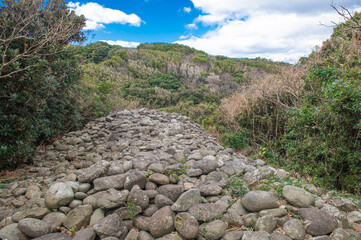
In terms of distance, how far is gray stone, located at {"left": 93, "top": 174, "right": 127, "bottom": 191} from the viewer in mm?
2971

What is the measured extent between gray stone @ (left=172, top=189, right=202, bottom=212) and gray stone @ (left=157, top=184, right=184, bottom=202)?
0.17 metres

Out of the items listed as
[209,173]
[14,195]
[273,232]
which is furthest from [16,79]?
[273,232]

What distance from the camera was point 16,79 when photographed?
4102mm

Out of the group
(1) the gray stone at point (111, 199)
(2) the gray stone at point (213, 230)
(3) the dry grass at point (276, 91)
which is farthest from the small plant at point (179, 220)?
(3) the dry grass at point (276, 91)

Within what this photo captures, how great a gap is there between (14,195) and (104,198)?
1.71 m

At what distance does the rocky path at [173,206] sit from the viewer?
2.37 m

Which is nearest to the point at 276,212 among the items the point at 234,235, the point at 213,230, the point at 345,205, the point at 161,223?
the point at 234,235

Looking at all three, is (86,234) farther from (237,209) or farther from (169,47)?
(169,47)

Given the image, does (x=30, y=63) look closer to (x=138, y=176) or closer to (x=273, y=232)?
(x=138, y=176)

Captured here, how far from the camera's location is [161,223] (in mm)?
2439

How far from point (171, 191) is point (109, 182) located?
0.88 meters

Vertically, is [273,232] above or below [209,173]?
below

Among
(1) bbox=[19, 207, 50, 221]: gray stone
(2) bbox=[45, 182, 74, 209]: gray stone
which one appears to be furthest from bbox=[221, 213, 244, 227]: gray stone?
(1) bbox=[19, 207, 50, 221]: gray stone

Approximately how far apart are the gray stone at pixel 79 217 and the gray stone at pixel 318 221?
8.38 ft
